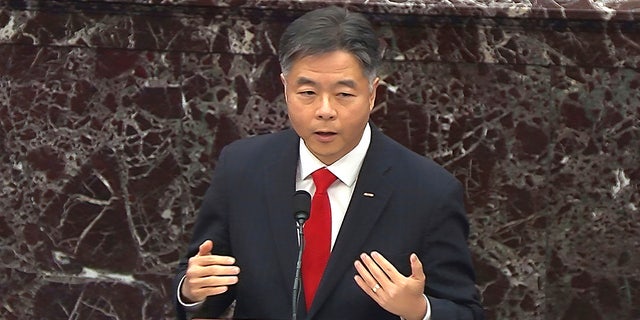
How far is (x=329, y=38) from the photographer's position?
2.29 m

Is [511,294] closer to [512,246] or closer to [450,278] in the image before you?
[512,246]

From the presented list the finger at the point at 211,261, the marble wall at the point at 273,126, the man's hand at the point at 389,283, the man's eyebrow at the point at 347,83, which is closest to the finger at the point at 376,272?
the man's hand at the point at 389,283


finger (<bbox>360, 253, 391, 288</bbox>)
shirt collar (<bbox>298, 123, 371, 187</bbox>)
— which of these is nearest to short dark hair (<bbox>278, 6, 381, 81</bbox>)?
shirt collar (<bbox>298, 123, 371, 187</bbox>)

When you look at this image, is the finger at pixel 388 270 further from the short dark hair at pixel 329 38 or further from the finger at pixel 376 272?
the short dark hair at pixel 329 38

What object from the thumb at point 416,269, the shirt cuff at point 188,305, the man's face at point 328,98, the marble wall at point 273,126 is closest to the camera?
the thumb at point 416,269

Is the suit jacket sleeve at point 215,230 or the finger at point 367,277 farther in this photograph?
the suit jacket sleeve at point 215,230

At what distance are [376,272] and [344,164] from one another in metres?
0.39

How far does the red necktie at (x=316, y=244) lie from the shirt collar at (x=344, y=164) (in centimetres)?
5

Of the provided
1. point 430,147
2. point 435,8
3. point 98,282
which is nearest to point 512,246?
point 430,147

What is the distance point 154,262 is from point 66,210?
0.38m

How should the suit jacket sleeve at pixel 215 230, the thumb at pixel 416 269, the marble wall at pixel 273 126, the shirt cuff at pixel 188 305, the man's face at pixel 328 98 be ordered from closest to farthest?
the thumb at pixel 416 269 < the man's face at pixel 328 98 < the shirt cuff at pixel 188 305 < the suit jacket sleeve at pixel 215 230 < the marble wall at pixel 273 126

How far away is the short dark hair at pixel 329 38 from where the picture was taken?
2.29 m

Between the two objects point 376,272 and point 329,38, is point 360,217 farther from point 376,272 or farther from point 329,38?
point 329,38

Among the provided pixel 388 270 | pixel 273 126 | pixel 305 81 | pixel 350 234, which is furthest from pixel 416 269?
pixel 273 126
